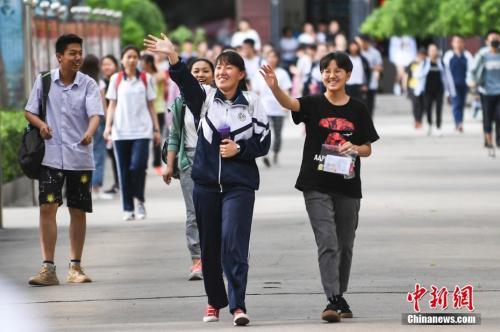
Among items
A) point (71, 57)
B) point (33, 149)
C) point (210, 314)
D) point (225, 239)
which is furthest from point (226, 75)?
point (33, 149)

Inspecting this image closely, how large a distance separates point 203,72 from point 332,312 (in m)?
2.42

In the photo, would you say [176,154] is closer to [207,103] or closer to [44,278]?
[44,278]

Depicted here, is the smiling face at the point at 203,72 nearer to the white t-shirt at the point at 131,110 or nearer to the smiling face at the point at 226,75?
the smiling face at the point at 226,75

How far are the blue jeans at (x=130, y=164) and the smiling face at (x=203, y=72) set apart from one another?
5.11 meters

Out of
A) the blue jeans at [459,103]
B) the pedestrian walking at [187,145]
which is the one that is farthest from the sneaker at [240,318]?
the blue jeans at [459,103]

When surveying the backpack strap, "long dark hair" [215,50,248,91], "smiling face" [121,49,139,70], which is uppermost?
"long dark hair" [215,50,248,91]

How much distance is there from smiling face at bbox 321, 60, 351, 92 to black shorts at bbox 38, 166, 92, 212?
263cm

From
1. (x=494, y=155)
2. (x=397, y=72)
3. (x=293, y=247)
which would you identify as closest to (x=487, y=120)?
(x=494, y=155)

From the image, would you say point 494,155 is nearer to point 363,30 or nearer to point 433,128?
point 433,128

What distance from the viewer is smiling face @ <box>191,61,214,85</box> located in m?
11.7

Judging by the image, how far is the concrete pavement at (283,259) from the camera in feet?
34.3

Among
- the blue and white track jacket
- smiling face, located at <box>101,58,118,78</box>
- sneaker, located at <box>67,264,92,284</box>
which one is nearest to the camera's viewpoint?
the blue and white track jacket

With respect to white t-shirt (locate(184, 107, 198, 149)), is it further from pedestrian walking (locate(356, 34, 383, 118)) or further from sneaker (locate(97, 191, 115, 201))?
pedestrian walking (locate(356, 34, 383, 118))

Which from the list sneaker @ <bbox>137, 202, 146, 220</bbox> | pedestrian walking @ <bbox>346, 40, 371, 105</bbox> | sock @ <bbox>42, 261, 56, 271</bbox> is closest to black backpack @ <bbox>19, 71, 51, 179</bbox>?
sock @ <bbox>42, 261, 56, 271</bbox>
